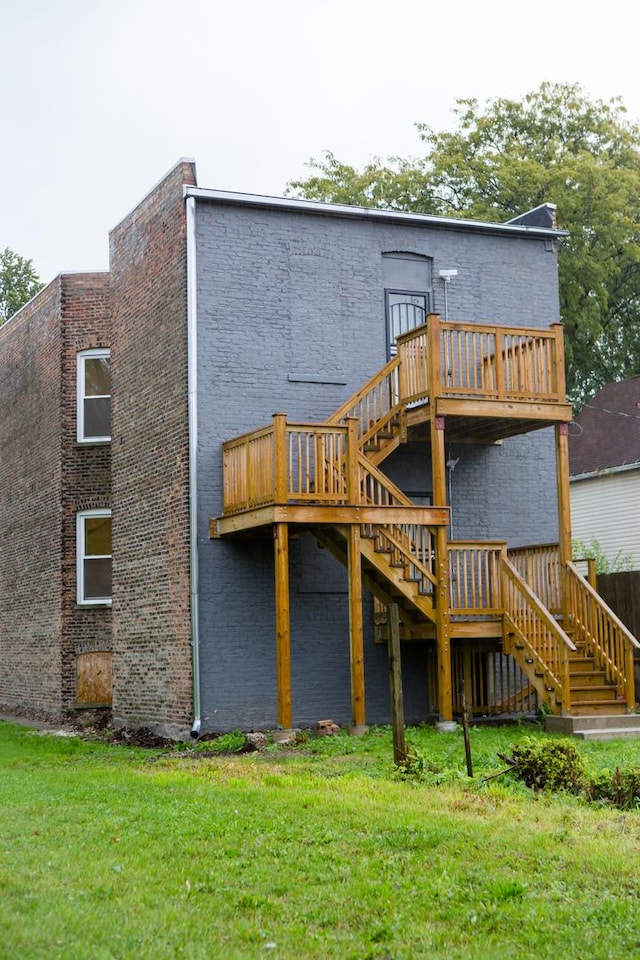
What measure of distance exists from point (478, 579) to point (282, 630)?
338 centimetres

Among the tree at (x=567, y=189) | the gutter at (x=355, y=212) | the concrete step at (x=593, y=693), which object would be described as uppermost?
the tree at (x=567, y=189)

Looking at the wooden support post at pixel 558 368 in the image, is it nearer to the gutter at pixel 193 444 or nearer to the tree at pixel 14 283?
the gutter at pixel 193 444

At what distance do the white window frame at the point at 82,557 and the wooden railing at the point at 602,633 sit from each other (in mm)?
9788

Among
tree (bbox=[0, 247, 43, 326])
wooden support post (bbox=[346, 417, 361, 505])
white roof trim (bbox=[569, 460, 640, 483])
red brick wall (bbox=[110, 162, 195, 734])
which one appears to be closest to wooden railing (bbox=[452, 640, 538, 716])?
wooden support post (bbox=[346, 417, 361, 505])

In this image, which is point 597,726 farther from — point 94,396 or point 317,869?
point 94,396

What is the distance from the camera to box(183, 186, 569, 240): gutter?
19.8 metres

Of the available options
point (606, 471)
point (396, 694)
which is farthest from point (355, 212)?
point (606, 471)

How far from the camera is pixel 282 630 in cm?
1728

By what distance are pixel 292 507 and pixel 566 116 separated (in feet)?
82.4

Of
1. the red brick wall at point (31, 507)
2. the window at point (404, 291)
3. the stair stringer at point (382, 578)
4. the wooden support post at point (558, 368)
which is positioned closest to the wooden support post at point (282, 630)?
the stair stringer at point (382, 578)

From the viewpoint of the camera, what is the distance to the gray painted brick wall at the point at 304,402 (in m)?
19.1

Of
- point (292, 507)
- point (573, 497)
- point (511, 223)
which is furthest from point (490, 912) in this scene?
point (573, 497)

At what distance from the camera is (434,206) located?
37.3 m

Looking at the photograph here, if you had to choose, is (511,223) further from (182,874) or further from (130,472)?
(182,874)
